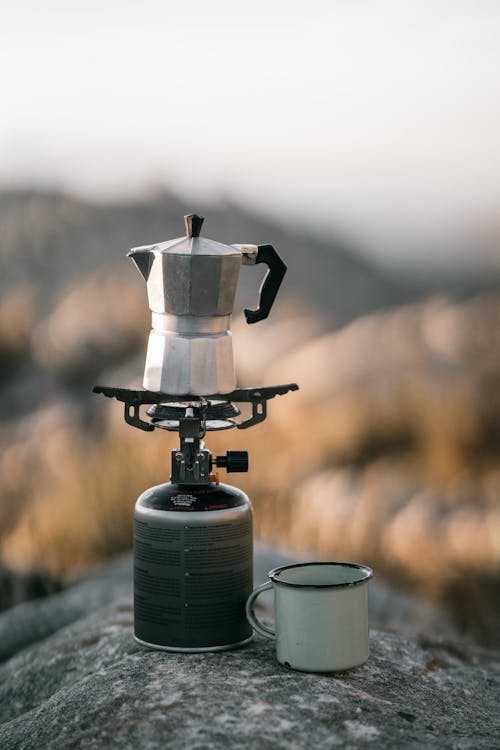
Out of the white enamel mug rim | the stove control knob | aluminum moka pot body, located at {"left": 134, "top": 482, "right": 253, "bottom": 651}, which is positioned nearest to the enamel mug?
the white enamel mug rim

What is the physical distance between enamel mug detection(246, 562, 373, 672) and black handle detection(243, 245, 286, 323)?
2.22 feet

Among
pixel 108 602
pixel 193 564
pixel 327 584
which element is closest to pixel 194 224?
pixel 193 564

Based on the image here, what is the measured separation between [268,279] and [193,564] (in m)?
0.75

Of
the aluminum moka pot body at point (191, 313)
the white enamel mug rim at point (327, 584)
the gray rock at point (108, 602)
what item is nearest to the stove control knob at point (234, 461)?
the aluminum moka pot body at point (191, 313)

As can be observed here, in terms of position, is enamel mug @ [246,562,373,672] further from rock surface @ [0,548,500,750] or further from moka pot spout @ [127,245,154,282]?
moka pot spout @ [127,245,154,282]

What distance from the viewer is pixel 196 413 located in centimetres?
284

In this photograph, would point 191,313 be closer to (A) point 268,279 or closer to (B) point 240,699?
(A) point 268,279

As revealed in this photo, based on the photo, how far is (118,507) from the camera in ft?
18.7

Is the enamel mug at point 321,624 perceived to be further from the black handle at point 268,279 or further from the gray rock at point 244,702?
the black handle at point 268,279

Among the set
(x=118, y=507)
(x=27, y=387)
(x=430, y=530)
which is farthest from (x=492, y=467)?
(x=27, y=387)

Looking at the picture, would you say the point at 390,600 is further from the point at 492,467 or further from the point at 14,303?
the point at 14,303

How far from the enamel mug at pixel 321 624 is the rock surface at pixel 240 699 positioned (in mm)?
42

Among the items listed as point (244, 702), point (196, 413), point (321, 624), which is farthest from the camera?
point (196, 413)

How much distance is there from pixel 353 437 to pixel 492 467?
66cm
